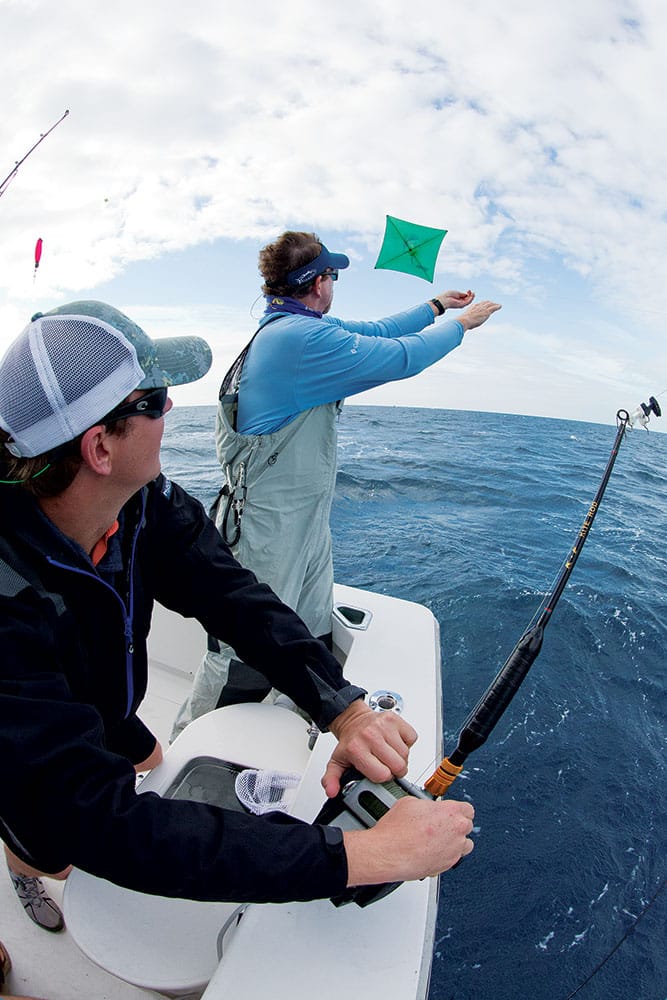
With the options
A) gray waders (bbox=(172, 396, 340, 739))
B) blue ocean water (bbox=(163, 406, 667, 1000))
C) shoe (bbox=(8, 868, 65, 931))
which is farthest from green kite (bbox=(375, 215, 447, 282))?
shoe (bbox=(8, 868, 65, 931))

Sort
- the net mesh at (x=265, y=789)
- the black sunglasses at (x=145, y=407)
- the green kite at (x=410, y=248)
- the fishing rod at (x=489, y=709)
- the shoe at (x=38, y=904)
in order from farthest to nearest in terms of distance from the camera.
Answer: the green kite at (x=410, y=248), the shoe at (x=38, y=904), the net mesh at (x=265, y=789), the fishing rod at (x=489, y=709), the black sunglasses at (x=145, y=407)

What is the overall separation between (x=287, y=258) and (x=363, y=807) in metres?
1.71

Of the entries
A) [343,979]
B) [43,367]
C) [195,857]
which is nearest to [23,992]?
[343,979]

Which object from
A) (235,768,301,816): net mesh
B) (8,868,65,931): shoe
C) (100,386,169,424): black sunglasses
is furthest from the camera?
(8,868,65,931): shoe

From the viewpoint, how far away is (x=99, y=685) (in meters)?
1.27

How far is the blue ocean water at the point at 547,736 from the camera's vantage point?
6.30ft

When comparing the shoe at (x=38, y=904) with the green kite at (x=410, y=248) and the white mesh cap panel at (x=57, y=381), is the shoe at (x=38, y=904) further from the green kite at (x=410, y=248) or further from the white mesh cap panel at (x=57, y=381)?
the green kite at (x=410, y=248)

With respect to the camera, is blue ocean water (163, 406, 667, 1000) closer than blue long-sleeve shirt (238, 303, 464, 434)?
No

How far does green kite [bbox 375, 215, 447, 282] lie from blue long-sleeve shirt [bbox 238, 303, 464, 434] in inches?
24.8

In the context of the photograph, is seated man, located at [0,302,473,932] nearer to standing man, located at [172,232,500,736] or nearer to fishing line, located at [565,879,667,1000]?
standing man, located at [172,232,500,736]

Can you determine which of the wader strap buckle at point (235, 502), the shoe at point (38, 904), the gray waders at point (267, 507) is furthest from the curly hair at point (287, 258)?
the shoe at point (38, 904)

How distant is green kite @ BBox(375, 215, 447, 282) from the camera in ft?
7.48

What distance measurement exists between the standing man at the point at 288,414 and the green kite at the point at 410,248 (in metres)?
0.37

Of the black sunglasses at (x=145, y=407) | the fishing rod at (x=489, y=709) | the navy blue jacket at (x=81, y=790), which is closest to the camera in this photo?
the navy blue jacket at (x=81, y=790)
